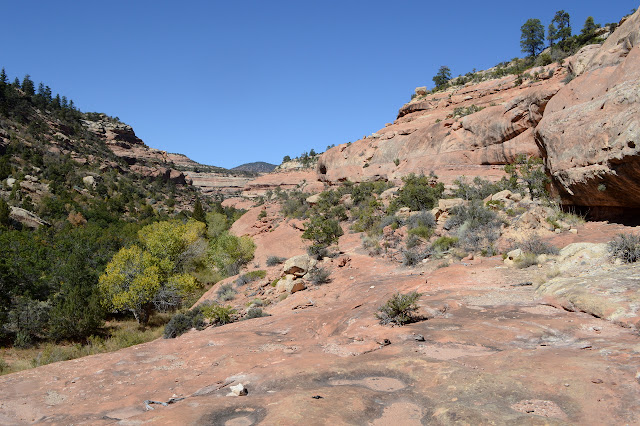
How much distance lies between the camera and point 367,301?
9.72 m

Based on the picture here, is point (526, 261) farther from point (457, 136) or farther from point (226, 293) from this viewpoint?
point (457, 136)

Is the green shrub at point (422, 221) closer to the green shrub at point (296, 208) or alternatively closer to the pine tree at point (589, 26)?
the green shrub at point (296, 208)

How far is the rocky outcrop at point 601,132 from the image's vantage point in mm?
10898

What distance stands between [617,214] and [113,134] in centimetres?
8841

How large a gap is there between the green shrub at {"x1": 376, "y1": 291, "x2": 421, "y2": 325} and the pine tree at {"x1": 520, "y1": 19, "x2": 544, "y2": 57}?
162 ft

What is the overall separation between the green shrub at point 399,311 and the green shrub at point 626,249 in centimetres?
486

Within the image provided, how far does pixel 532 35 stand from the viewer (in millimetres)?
45750

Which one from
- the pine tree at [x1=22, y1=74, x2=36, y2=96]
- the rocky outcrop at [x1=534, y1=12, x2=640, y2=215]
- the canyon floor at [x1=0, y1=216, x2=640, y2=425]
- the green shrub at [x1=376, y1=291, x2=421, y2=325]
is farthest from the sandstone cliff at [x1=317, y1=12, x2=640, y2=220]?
the pine tree at [x1=22, y1=74, x2=36, y2=96]

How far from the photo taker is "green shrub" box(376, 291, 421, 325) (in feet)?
24.7

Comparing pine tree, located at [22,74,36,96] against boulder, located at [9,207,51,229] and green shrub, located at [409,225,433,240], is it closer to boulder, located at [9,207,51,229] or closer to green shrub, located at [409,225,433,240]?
boulder, located at [9,207,51,229]

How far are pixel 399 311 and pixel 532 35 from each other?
166ft

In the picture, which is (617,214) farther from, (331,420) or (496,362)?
(331,420)

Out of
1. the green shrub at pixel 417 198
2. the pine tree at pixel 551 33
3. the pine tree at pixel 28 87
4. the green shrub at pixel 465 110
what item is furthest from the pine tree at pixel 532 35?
the pine tree at pixel 28 87

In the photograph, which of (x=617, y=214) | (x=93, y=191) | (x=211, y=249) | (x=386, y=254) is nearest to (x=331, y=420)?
(x=386, y=254)
